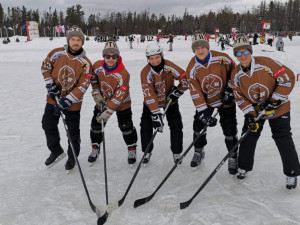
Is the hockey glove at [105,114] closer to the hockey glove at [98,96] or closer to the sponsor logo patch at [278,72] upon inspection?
the hockey glove at [98,96]

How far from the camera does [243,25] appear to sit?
8194 centimetres

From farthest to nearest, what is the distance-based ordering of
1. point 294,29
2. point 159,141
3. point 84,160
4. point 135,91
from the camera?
point 294,29
point 135,91
point 159,141
point 84,160

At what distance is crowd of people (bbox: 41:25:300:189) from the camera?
116 inches

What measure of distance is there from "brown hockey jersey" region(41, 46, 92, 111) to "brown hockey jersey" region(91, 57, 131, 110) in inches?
6.0

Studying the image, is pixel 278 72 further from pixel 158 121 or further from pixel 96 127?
pixel 96 127

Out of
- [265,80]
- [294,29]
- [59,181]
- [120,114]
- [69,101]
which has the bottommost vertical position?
[59,181]

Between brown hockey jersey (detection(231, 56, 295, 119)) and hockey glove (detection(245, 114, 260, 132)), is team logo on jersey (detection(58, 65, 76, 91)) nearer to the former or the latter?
brown hockey jersey (detection(231, 56, 295, 119))

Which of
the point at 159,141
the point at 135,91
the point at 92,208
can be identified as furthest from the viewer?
the point at 135,91

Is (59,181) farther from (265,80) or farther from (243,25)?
(243,25)

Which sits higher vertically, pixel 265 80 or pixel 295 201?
pixel 265 80

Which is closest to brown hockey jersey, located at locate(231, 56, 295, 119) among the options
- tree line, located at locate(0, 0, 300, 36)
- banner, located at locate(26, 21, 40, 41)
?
banner, located at locate(26, 21, 40, 41)

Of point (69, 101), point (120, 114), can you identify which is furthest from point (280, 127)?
point (69, 101)

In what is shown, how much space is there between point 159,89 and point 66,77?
1.17 m

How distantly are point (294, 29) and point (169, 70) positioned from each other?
84.2m
